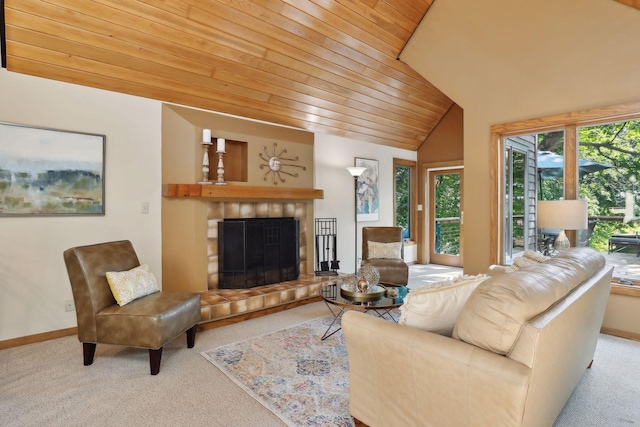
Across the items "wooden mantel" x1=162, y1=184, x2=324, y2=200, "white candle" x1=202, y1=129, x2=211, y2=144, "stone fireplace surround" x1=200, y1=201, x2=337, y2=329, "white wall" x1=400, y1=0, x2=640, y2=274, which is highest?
"white wall" x1=400, y1=0, x2=640, y2=274

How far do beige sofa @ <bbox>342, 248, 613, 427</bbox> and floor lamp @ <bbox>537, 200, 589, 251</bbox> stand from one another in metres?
1.65

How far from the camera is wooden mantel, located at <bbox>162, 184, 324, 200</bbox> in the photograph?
376cm

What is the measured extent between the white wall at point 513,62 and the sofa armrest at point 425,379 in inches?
120

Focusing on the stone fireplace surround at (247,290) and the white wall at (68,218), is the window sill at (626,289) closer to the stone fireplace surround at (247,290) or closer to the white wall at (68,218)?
the stone fireplace surround at (247,290)

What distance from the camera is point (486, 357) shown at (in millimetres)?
1294

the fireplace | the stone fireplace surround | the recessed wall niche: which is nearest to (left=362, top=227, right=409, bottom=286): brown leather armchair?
the stone fireplace surround

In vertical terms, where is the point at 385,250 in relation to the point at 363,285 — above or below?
above

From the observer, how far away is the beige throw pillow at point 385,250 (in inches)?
196

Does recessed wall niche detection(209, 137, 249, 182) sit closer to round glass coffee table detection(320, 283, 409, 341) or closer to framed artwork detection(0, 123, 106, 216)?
framed artwork detection(0, 123, 106, 216)

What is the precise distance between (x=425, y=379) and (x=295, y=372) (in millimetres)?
1326

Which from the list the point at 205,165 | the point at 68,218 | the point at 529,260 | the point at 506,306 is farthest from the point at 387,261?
the point at 68,218

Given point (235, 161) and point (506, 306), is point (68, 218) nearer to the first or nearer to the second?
point (235, 161)

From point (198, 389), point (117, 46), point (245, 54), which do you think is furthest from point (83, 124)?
point (198, 389)

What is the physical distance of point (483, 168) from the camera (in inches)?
166
